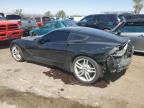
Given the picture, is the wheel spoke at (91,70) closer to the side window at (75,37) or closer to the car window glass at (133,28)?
the side window at (75,37)

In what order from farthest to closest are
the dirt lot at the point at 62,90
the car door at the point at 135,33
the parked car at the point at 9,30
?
the parked car at the point at 9,30, the car door at the point at 135,33, the dirt lot at the point at 62,90

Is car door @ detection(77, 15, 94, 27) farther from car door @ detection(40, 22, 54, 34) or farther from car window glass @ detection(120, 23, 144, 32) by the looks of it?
car window glass @ detection(120, 23, 144, 32)

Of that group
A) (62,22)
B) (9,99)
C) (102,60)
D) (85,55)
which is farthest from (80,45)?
(62,22)

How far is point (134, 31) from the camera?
394 inches

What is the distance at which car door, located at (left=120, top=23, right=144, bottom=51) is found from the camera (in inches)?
385

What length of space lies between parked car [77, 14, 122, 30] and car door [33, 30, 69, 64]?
25.5ft

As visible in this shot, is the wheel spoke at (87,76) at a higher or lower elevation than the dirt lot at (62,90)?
higher

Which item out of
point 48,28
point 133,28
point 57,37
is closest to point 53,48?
point 57,37

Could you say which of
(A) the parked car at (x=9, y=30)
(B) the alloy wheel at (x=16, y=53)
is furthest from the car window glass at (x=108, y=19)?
(B) the alloy wheel at (x=16, y=53)

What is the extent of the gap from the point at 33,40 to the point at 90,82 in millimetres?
2742

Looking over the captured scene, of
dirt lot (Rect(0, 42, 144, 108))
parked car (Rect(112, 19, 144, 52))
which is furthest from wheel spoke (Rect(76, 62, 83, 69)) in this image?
parked car (Rect(112, 19, 144, 52))

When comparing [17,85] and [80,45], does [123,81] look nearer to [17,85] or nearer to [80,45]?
[80,45]

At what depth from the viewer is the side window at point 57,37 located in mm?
7335

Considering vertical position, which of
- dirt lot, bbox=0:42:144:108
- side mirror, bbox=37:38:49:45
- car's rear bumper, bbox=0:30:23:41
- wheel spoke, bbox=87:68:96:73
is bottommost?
dirt lot, bbox=0:42:144:108
